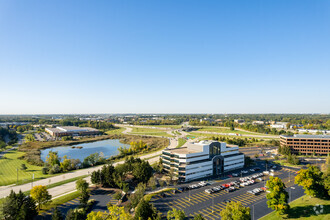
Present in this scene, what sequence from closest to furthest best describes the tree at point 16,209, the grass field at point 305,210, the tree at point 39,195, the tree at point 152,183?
1. the tree at point 16,209
2. the grass field at point 305,210
3. the tree at point 39,195
4. the tree at point 152,183

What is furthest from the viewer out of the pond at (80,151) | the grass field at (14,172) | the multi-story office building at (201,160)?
the pond at (80,151)

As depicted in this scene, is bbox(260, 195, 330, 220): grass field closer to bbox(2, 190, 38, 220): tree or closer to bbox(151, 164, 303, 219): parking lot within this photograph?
bbox(151, 164, 303, 219): parking lot

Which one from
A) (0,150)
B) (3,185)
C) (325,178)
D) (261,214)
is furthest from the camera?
(0,150)

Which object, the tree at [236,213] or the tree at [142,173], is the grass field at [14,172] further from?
the tree at [236,213]

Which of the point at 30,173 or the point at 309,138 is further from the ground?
the point at 309,138

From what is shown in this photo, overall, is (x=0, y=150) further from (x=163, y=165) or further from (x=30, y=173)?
(x=163, y=165)

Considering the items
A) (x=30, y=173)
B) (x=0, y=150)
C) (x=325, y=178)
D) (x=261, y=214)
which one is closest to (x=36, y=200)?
(x=30, y=173)

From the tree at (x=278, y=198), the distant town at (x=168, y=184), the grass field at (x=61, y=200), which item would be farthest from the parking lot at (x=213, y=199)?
the grass field at (x=61, y=200)
